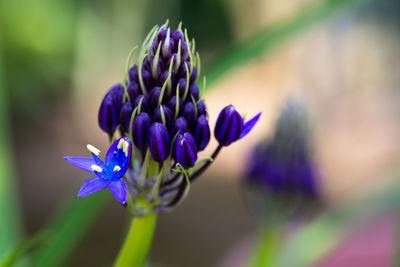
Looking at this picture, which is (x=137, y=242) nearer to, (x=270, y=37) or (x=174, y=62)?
(x=174, y=62)

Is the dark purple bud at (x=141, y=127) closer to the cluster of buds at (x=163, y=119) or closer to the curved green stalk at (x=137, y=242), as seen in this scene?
the cluster of buds at (x=163, y=119)

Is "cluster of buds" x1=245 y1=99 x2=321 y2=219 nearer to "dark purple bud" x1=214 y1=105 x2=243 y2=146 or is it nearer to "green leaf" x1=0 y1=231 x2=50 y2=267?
"dark purple bud" x1=214 y1=105 x2=243 y2=146

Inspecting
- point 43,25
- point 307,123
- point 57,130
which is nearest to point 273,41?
point 307,123

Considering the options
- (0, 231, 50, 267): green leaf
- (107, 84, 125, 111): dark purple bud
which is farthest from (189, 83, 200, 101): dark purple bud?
(0, 231, 50, 267): green leaf

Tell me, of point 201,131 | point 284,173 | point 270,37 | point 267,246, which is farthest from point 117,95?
point 284,173

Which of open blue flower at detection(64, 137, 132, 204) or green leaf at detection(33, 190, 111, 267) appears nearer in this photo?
open blue flower at detection(64, 137, 132, 204)

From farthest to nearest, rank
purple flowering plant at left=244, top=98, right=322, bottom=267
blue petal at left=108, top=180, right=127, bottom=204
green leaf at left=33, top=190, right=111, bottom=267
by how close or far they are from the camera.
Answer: purple flowering plant at left=244, top=98, right=322, bottom=267, green leaf at left=33, top=190, right=111, bottom=267, blue petal at left=108, top=180, right=127, bottom=204

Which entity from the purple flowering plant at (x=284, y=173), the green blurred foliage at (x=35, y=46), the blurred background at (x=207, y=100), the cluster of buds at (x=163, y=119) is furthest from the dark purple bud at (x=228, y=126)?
the green blurred foliage at (x=35, y=46)

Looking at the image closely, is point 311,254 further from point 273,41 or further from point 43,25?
point 43,25
